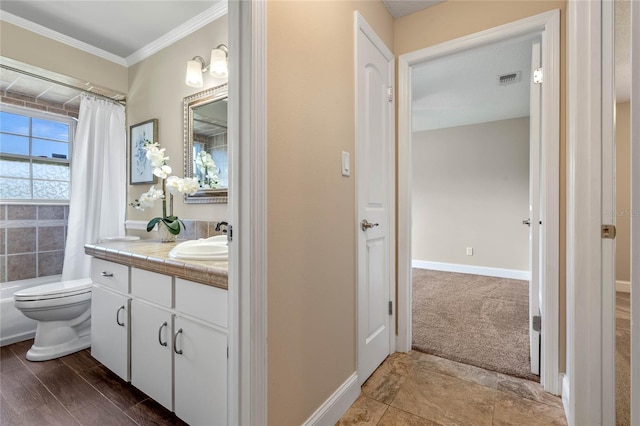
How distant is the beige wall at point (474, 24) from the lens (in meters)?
1.54

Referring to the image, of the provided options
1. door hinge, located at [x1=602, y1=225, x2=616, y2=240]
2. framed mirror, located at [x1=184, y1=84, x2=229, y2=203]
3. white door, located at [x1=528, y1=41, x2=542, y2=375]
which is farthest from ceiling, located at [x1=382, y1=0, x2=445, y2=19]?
door hinge, located at [x1=602, y1=225, x2=616, y2=240]

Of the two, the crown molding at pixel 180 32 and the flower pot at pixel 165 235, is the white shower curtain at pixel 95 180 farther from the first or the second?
the flower pot at pixel 165 235

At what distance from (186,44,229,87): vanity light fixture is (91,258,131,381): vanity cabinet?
1356 millimetres

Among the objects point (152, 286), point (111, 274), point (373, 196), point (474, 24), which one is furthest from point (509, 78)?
point (111, 274)

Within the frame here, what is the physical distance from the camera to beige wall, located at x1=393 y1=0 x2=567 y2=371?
5.04 ft

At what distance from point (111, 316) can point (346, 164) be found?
159cm

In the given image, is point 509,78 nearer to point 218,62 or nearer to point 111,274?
point 218,62

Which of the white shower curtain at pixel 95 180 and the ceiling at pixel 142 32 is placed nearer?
the ceiling at pixel 142 32

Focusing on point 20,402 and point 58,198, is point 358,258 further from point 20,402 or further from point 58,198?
point 58,198

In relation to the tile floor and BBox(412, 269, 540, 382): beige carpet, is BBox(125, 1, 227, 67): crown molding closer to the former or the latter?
the tile floor

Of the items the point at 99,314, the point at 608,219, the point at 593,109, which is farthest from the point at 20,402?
the point at 593,109

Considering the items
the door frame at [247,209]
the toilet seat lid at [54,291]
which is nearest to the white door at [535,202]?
the door frame at [247,209]

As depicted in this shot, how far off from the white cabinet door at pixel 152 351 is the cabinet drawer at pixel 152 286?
4 cm

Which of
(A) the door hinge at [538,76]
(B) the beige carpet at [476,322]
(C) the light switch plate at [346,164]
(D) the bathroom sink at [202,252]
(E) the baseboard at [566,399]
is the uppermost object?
(A) the door hinge at [538,76]
